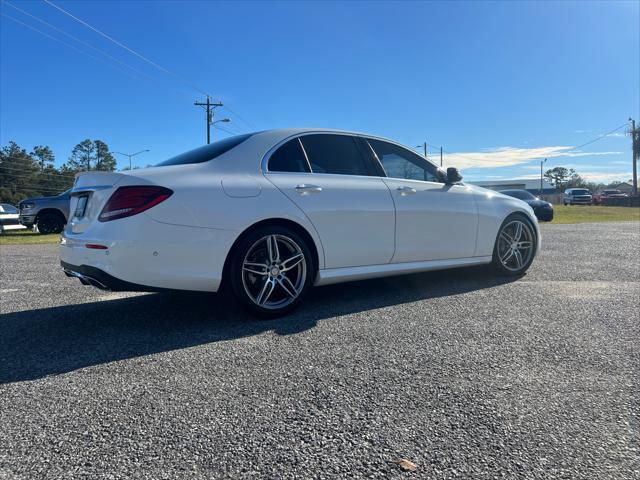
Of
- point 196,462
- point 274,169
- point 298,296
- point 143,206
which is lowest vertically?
point 196,462

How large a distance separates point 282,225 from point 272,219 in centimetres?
11

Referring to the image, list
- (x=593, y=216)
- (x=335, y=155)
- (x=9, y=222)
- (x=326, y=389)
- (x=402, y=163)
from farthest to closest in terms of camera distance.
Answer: (x=593, y=216) < (x=9, y=222) < (x=402, y=163) < (x=335, y=155) < (x=326, y=389)

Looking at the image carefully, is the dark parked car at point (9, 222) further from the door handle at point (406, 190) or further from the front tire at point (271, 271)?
the door handle at point (406, 190)

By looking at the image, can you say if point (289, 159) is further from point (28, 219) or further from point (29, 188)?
point (29, 188)

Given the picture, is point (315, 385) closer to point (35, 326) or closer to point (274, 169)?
point (274, 169)

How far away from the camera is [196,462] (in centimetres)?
163

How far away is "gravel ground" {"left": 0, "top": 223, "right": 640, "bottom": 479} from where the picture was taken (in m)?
1.65

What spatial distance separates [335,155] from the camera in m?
4.08

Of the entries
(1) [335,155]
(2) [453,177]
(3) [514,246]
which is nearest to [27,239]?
(1) [335,155]

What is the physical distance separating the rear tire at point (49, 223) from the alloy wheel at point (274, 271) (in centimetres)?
1402

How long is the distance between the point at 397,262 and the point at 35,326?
10.1 ft

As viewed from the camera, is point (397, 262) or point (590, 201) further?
point (590, 201)

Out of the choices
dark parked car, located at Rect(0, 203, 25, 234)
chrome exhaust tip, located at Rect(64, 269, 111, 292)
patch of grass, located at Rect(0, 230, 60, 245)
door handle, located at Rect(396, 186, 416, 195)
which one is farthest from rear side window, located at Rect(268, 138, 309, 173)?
dark parked car, located at Rect(0, 203, 25, 234)

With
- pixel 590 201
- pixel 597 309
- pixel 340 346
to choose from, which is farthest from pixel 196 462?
pixel 590 201
